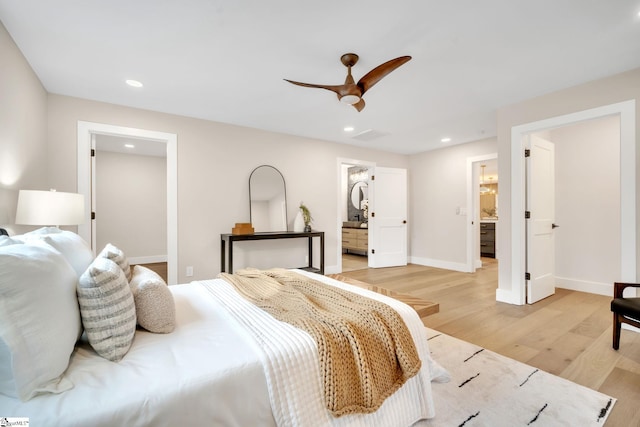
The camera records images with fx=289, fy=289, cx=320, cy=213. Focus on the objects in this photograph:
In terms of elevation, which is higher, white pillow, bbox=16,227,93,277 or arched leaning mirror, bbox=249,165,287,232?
arched leaning mirror, bbox=249,165,287,232

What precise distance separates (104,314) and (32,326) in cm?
23

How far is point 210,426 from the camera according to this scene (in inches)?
Answer: 36.6

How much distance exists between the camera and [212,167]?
3971 millimetres

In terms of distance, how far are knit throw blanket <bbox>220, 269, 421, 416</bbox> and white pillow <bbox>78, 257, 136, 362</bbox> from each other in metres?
0.63

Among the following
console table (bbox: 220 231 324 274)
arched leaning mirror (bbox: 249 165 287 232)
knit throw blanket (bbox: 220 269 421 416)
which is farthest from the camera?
arched leaning mirror (bbox: 249 165 287 232)

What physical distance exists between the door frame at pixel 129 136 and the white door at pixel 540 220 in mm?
4267

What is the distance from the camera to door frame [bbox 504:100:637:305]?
2.59 m

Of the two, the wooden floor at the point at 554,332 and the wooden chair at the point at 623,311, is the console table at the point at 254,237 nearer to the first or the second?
the wooden floor at the point at 554,332

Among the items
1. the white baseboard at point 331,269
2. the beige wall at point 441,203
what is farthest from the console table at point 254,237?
the beige wall at point 441,203

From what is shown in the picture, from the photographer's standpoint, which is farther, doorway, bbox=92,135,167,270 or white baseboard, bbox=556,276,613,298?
doorway, bbox=92,135,167,270

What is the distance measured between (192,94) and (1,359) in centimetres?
288

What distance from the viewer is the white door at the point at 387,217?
5.59 metres

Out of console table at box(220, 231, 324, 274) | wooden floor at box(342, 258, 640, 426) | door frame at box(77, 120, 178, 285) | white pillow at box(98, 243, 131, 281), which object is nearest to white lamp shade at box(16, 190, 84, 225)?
white pillow at box(98, 243, 131, 281)

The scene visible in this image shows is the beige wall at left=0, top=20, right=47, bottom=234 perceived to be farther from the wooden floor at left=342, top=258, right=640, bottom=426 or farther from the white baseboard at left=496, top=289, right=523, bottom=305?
the white baseboard at left=496, top=289, right=523, bottom=305
